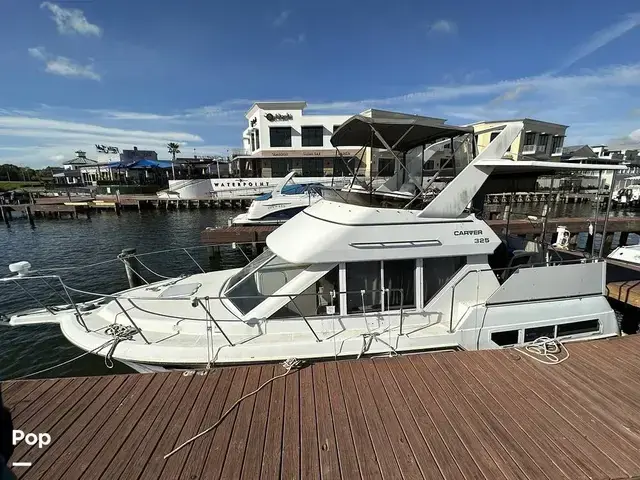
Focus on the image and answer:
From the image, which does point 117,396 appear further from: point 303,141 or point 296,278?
point 303,141

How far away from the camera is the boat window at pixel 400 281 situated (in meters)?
5.14

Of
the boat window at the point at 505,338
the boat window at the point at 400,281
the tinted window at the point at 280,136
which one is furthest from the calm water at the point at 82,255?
the tinted window at the point at 280,136

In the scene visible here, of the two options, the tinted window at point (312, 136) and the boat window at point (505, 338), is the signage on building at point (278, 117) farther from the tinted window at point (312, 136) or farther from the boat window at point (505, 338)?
the boat window at point (505, 338)

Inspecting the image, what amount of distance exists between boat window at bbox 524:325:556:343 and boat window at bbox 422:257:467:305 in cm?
159

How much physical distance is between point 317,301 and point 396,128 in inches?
128

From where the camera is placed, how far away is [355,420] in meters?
Answer: 3.51

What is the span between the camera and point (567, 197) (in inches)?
1593

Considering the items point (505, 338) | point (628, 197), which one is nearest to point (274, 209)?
point (505, 338)

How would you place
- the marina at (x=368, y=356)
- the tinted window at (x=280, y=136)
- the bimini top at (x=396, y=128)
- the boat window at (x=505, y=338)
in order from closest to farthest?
the marina at (x=368, y=356) < the bimini top at (x=396, y=128) < the boat window at (x=505, y=338) < the tinted window at (x=280, y=136)

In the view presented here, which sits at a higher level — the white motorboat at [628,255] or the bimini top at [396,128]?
the bimini top at [396,128]

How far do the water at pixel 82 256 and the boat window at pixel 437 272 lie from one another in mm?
5888

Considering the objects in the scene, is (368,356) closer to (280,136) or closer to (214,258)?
(214,258)

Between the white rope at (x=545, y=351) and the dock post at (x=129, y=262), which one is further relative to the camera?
the dock post at (x=129, y=262)

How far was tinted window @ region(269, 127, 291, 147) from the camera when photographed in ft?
134
